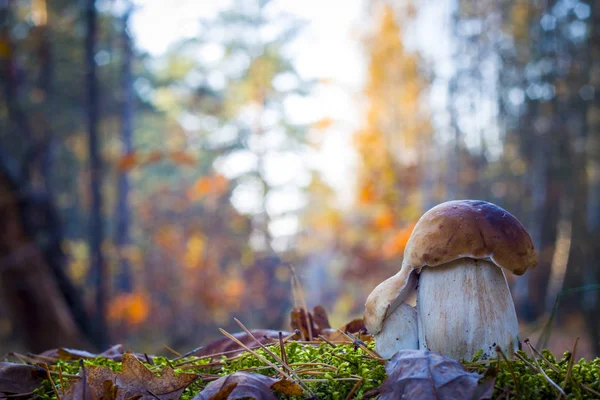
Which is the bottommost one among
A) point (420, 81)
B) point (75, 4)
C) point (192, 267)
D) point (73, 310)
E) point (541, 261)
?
point (541, 261)

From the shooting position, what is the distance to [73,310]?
5059 millimetres

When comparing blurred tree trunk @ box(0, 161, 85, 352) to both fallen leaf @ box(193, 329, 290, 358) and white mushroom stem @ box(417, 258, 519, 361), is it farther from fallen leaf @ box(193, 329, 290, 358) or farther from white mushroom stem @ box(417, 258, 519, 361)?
white mushroom stem @ box(417, 258, 519, 361)

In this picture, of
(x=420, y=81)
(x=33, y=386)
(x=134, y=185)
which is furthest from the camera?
(x=134, y=185)

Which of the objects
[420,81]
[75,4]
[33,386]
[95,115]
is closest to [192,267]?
[95,115]

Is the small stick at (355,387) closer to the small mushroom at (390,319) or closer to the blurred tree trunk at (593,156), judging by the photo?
the small mushroom at (390,319)

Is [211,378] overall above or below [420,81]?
below

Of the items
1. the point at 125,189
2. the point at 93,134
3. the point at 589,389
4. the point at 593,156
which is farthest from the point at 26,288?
the point at 593,156

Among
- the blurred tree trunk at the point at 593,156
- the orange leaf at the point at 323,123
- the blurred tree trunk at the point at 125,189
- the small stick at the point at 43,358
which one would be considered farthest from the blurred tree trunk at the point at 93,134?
the orange leaf at the point at 323,123

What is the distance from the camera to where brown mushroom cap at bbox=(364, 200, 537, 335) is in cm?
137

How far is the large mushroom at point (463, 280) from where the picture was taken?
4.53 ft

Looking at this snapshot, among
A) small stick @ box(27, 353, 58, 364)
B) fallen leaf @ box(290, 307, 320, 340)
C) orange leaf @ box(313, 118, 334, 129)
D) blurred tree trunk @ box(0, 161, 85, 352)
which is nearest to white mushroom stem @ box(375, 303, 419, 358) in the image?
fallen leaf @ box(290, 307, 320, 340)

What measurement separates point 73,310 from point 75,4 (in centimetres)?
1306

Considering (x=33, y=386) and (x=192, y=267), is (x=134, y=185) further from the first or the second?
(x=33, y=386)

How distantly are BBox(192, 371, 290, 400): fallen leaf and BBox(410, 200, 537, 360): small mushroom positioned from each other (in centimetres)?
54
